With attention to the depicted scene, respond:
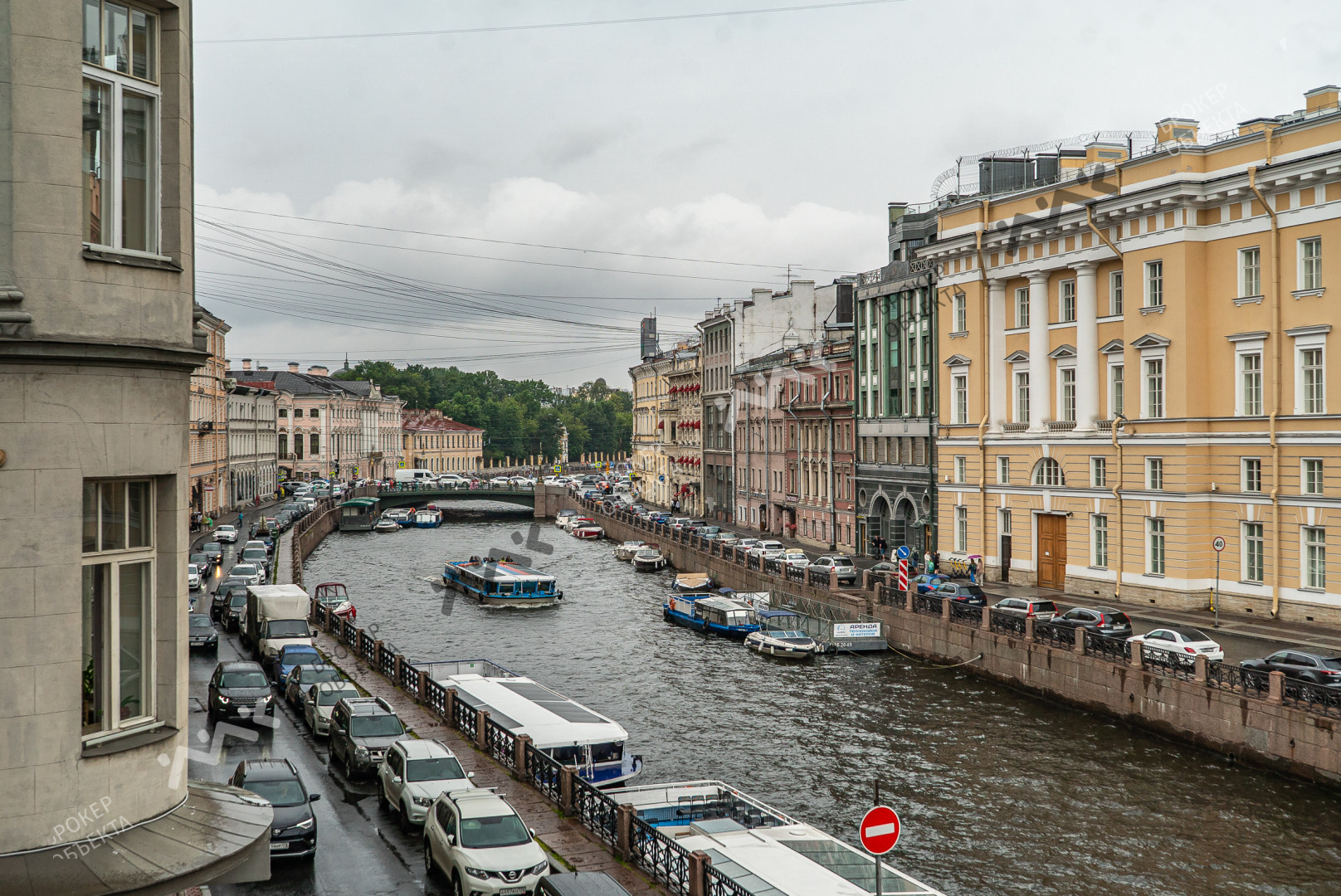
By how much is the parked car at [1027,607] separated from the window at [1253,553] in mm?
5941

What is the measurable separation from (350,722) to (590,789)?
7224mm

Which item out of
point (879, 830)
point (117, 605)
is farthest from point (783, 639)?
point (117, 605)

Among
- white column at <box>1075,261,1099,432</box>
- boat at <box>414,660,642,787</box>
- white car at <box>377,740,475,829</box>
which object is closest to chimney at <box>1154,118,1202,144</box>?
white column at <box>1075,261,1099,432</box>

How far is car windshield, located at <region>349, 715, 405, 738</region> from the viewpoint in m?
23.3

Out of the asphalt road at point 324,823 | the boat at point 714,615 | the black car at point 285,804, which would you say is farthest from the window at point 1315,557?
the black car at point 285,804

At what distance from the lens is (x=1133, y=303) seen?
39469 millimetres

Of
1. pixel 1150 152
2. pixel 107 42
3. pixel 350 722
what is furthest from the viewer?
pixel 1150 152

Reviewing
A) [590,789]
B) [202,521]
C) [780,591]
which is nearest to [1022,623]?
[780,591]

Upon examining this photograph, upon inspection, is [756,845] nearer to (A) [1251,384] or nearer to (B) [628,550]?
(A) [1251,384]

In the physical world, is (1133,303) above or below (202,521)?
above

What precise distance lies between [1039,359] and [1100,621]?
528 inches

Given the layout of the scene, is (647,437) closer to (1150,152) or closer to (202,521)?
(202,521)

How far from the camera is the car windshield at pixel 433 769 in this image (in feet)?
64.8

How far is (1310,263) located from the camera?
34.5 meters
